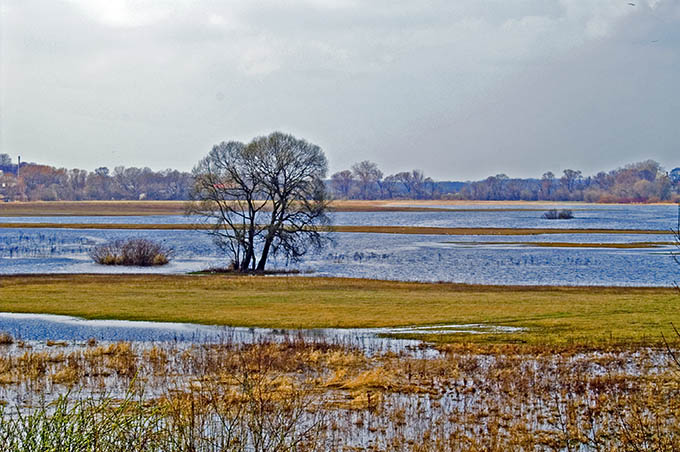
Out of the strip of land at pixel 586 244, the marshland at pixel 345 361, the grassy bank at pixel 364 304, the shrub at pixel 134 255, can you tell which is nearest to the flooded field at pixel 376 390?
the marshland at pixel 345 361

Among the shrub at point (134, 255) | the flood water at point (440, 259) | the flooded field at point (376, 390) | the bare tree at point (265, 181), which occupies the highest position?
the bare tree at point (265, 181)

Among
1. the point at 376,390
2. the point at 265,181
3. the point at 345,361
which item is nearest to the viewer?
the point at 376,390

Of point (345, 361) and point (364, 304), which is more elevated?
point (345, 361)

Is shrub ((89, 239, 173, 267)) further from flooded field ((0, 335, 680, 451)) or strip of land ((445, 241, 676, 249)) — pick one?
flooded field ((0, 335, 680, 451))

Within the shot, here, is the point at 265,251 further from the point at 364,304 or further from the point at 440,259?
the point at 364,304

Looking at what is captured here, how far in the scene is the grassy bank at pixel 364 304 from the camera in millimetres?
27422

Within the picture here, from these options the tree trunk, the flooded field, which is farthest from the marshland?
the tree trunk

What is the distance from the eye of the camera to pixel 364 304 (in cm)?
3422

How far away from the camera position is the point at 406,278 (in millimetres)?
49656

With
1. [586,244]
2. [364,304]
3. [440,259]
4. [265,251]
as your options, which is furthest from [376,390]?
[586,244]

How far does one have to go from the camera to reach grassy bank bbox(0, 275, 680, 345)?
90.0ft

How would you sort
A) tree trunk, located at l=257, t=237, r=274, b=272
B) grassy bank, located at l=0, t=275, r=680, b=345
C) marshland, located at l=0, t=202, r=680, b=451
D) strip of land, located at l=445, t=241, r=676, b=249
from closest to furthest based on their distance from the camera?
marshland, located at l=0, t=202, r=680, b=451 → grassy bank, located at l=0, t=275, r=680, b=345 → tree trunk, located at l=257, t=237, r=274, b=272 → strip of land, located at l=445, t=241, r=676, b=249

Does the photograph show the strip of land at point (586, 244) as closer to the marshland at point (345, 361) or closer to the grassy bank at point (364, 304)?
the marshland at point (345, 361)

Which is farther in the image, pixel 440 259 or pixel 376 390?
pixel 440 259
